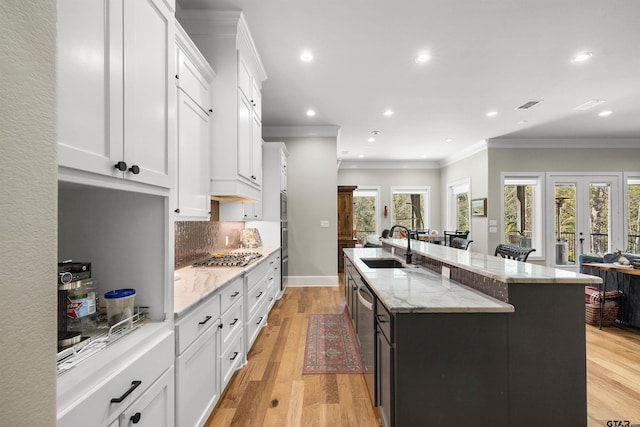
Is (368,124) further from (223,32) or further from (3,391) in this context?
(3,391)

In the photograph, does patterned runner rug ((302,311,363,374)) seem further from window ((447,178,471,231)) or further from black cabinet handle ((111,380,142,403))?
window ((447,178,471,231))

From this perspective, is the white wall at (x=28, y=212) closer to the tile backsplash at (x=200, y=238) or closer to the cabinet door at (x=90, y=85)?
the cabinet door at (x=90, y=85)

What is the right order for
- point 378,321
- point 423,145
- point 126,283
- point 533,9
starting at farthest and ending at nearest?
point 423,145 < point 533,9 < point 378,321 < point 126,283

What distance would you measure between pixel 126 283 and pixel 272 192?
11.3 ft

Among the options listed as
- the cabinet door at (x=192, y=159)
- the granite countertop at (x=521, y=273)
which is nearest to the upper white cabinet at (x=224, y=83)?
the cabinet door at (x=192, y=159)

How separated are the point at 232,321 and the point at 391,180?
753 centimetres

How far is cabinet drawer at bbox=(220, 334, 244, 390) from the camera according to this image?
202 centimetres

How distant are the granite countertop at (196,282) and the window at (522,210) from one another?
6.09 meters

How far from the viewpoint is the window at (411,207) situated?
9.07 m

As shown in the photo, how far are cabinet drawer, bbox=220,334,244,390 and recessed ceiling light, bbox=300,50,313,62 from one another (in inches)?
108

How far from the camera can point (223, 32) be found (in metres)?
2.59

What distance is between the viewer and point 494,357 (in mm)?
1524

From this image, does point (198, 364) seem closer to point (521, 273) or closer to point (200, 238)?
point (200, 238)

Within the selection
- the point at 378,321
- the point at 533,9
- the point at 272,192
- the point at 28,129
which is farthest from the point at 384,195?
the point at 28,129
